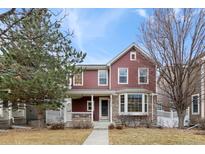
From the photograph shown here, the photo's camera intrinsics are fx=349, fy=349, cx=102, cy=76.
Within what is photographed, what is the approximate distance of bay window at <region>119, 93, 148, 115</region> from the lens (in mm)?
19797

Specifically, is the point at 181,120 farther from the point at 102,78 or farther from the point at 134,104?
the point at 102,78

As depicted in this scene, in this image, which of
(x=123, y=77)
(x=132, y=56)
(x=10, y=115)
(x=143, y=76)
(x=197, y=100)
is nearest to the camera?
(x=10, y=115)

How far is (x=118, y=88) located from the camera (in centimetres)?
2033

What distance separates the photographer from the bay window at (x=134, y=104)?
65.0ft

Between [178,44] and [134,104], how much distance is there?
15.1ft

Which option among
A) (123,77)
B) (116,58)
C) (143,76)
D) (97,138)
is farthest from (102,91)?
(97,138)

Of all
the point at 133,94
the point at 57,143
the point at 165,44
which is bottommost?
the point at 57,143

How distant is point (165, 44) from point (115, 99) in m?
4.66

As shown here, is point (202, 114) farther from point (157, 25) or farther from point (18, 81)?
point (18, 81)

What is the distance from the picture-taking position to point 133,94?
65.6 ft

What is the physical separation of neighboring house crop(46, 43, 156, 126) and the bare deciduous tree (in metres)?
1.86

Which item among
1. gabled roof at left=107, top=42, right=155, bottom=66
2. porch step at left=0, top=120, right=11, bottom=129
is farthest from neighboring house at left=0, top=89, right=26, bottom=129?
gabled roof at left=107, top=42, right=155, bottom=66
